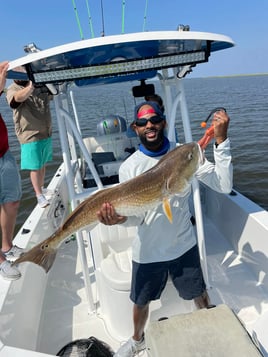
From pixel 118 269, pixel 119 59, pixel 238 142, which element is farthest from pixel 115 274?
pixel 238 142

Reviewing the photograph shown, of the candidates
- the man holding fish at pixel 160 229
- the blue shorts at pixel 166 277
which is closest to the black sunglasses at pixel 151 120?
the man holding fish at pixel 160 229

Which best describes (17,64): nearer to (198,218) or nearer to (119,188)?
(119,188)

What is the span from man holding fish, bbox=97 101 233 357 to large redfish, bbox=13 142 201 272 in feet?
0.71

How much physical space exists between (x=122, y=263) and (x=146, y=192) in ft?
4.57

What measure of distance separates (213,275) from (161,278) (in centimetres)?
157

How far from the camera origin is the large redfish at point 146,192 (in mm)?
2199

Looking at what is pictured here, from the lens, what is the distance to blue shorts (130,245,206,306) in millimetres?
2690

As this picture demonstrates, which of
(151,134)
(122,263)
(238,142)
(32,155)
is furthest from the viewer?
(238,142)

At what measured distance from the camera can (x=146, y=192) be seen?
7.38 ft

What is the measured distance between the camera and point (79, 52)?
2336 mm

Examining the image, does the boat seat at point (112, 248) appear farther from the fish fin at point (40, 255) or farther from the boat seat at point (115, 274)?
the fish fin at point (40, 255)

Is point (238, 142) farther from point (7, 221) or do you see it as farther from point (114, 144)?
point (7, 221)

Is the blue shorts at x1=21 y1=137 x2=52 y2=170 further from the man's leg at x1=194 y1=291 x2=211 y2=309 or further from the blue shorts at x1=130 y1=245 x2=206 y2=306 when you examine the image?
the man's leg at x1=194 y1=291 x2=211 y2=309

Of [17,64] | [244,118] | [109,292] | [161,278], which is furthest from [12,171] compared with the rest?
[244,118]
